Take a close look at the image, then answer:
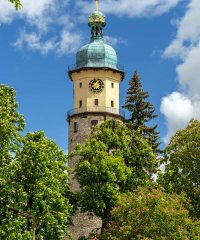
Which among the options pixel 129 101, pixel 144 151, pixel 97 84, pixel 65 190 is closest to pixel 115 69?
pixel 97 84

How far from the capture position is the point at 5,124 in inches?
1463

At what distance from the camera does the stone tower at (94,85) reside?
235ft

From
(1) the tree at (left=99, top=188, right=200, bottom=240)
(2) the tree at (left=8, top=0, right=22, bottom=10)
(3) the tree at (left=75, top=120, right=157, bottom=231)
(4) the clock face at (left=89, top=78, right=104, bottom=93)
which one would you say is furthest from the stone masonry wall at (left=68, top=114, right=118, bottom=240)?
(2) the tree at (left=8, top=0, right=22, bottom=10)

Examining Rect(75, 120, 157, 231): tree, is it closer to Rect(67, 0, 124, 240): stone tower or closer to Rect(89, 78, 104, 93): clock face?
Rect(67, 0, 124, 240): stone tower

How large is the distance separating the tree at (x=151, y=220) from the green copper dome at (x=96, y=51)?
116 feet

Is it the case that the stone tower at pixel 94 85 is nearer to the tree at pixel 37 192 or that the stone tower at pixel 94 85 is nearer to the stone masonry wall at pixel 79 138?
the stone masonry wall at pixel 79 138

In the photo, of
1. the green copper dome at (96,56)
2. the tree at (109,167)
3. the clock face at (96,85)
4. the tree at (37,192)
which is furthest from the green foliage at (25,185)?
the green copper dome at (96,56)

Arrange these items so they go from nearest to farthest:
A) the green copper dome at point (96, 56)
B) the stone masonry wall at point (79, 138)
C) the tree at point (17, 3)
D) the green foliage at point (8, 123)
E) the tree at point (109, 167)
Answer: the tree at point (17, 3) < the green foliage at point (8, 123) < the tree at point (109, 167) < the stone masonry wall at point (79, 138) < the green copper dome at point (96, 56)

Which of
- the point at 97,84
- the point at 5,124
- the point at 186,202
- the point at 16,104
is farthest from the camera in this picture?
the point at 97,84

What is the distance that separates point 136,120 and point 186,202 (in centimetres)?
2432

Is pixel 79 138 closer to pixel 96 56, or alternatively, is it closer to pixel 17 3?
pixel 96 56

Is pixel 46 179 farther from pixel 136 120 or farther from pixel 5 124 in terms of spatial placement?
pixel 136 120

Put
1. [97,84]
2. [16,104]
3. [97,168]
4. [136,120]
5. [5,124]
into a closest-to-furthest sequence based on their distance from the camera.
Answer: [5,124]
[16,104]
[97,168]
[136,120]
[97,84]

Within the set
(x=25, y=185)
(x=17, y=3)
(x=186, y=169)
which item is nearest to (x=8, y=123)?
(x=25, y=185)
